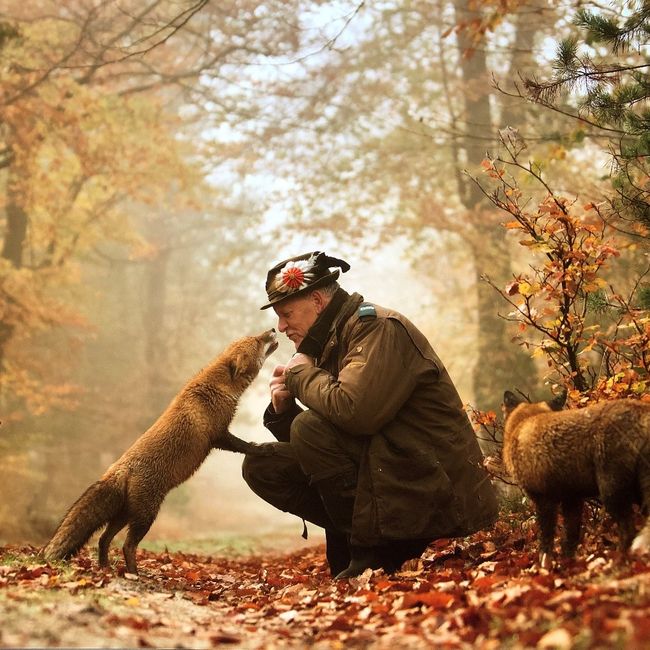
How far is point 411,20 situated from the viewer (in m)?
19.9

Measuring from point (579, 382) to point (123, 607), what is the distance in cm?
350

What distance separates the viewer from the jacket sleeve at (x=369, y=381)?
16.6 ft

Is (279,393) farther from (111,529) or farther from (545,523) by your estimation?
(545,523)

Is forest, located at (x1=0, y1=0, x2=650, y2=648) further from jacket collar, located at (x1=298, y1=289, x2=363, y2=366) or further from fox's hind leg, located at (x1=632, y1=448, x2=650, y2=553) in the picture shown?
jacket collar, located at (x1=298, y1=289, x2=363, y2=366)

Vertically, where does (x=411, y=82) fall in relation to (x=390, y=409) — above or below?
above

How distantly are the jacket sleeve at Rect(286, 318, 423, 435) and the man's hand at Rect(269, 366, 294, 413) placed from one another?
556 millimetres

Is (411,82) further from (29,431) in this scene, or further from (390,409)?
(390,409)

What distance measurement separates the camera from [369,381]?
5059 millimetres

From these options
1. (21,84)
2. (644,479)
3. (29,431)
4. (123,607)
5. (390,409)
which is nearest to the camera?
(644,479)

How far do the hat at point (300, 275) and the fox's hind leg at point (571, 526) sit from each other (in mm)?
2590

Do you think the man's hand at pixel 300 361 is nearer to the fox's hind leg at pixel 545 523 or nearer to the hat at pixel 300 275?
the hat at pixel 300 275

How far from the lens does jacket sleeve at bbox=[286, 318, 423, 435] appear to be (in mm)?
5051

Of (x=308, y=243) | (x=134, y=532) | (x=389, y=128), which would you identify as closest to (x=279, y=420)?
(x=134, y=532)

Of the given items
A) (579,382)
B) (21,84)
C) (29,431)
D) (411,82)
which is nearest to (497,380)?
(411,82)
